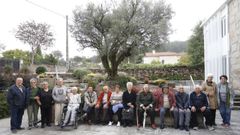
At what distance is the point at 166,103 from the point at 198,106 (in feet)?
3.03

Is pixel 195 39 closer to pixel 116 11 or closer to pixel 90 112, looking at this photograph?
pixel 116 11

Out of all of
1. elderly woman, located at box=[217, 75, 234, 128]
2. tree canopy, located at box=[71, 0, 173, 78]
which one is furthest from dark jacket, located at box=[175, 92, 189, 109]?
tree canopy, located at box=[71, 0, 173, 78]

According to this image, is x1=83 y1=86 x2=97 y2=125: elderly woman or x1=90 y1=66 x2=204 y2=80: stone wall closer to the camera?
x1=83 y1=86 x2=97 y2=125: elderly woman

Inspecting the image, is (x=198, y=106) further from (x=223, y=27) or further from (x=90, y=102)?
(x=223, y=27)

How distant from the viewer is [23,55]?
42.6m

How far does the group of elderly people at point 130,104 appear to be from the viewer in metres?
9.34

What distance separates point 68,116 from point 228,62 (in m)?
10.2

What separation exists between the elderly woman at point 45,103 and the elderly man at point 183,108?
3.79m

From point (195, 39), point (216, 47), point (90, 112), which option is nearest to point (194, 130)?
point (90, 112)

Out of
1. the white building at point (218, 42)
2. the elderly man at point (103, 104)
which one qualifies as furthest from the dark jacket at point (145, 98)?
the white building at point (218, 42)

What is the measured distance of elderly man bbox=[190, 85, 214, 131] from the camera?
30.7 feet

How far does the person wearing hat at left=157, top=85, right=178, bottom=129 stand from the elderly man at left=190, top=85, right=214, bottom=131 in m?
0.50

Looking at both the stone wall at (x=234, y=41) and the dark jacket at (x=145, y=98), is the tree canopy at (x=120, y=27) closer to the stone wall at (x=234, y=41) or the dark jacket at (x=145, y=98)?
the stone wall at (x=234, y=41)

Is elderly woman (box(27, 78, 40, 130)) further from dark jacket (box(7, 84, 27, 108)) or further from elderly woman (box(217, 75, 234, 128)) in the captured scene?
elderly woman (box(217, 75, 234, 128))
